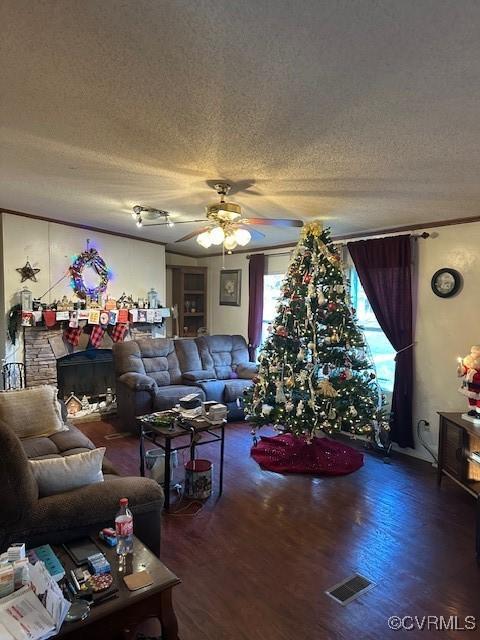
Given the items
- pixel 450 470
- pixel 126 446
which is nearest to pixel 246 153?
pixel 450 470

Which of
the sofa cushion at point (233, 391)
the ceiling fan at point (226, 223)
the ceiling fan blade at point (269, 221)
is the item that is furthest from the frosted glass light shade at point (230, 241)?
the sofa cushion at point (233, 391)

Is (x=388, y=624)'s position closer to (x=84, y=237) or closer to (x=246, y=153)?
(x=246, y=153)

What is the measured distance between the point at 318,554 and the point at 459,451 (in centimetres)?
152

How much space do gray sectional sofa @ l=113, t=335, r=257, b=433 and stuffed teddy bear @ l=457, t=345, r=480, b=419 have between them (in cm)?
224

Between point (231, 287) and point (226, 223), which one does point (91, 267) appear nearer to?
point (231, 287)

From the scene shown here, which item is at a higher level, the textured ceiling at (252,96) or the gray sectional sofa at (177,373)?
the textured ceiling at (252,96)

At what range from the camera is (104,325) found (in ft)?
19.5

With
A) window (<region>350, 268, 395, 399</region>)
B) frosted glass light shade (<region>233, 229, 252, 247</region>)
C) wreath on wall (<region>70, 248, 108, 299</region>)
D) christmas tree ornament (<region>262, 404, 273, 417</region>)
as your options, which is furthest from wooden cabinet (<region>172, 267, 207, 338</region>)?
frosted glass light shade (<region>233, 229, 252, 247</region>)

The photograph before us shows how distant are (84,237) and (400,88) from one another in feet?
16.4

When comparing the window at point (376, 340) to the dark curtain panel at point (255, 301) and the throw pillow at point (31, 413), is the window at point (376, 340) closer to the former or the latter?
the dark curtain panel at point (255, 301)

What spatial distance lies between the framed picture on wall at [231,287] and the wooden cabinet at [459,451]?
3.85 meters

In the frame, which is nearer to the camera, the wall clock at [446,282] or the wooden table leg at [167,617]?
the wooden table leg at [167,617]

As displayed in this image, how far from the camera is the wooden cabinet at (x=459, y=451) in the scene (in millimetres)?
3156

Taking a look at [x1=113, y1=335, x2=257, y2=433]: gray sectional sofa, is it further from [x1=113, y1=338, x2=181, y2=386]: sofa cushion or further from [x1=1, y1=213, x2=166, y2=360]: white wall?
[x1=1, y1=213, x2=166, y2=360]: white wall
